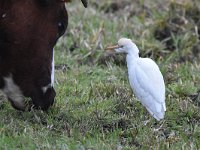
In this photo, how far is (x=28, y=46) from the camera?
16.8 ft

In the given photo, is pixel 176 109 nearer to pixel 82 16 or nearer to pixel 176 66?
pixel 176 66

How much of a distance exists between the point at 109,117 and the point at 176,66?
2063mm

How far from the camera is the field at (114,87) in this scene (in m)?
5.15

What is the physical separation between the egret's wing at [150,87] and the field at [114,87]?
6.2 inches

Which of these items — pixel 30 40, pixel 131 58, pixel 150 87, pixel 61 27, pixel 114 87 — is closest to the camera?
pixel 30 40

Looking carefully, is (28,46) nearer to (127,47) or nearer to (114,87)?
(127,47)

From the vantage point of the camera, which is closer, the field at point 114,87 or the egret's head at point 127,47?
the field at point 114,87

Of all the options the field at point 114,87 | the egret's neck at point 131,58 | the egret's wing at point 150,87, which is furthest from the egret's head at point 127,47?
the field at point 114,87

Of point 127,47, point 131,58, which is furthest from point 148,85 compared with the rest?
point 127,47

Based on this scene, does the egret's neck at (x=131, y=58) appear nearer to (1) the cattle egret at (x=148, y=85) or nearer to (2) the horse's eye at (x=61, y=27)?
(1) the cattle egret at (x=148, y=85)

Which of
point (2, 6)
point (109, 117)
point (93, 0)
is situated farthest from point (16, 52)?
point (93, 0)

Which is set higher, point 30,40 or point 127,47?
point 30,40

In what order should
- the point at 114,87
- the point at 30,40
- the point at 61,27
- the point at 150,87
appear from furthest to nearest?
the point at 114,87
the point at 150,87
the point at 61,27
the point at 30,40

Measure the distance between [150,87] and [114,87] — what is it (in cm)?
116
